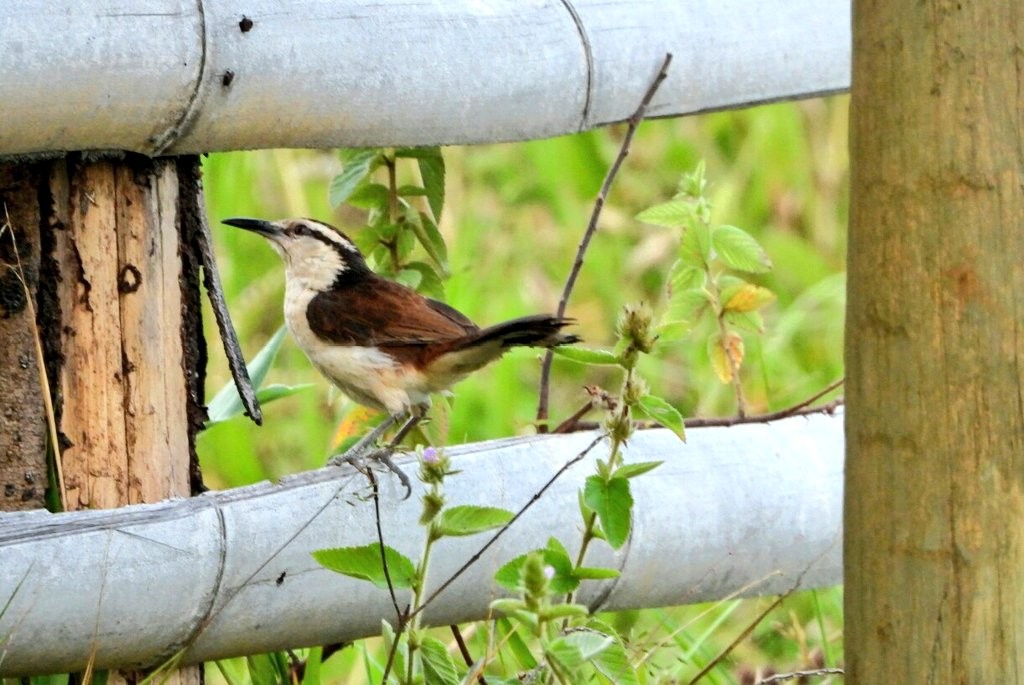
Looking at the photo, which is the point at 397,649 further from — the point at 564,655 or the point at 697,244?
the point at 697,244

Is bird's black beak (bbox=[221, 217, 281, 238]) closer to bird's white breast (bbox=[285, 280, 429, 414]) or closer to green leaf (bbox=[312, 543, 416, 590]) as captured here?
bird's white breast (bbox=[285, 280, 429, 414])

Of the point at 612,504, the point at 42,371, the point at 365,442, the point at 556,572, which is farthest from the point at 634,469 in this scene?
the point at 365,442

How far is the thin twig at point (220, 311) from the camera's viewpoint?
8.39 feet

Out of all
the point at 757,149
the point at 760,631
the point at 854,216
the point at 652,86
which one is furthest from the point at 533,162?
the point at 854,216

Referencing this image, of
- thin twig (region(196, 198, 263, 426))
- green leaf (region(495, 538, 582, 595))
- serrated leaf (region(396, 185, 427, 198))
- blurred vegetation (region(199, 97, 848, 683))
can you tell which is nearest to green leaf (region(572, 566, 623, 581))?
green leaf (region(495, 538, 582, 595))

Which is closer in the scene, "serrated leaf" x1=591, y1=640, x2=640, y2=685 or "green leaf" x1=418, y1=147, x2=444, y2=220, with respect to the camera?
"serrated leaf" x1=591, y1=640, x2=640, y2=685

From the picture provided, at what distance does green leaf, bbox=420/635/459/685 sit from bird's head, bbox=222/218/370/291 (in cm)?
164

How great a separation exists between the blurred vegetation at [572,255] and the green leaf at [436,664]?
8.03 feet

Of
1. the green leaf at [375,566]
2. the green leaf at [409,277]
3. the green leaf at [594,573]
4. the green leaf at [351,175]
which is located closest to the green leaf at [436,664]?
the green leaf at [375,566]

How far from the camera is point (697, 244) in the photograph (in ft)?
10.7

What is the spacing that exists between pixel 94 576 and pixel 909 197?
3.93 feet

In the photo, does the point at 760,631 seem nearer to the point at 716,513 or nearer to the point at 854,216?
the point at 716,513

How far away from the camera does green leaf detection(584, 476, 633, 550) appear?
2.20 m

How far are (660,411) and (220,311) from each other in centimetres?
76
